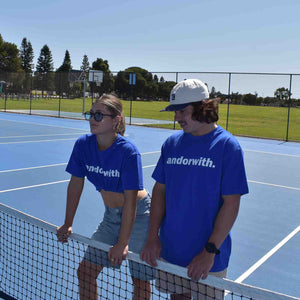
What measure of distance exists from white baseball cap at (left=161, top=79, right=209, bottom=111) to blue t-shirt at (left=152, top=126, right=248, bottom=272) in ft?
0.69

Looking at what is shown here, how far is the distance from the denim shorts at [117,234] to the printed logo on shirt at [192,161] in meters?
0.71

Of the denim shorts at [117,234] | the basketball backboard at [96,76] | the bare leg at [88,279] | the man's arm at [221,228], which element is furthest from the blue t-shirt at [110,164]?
the basketball backboard at [96,76]

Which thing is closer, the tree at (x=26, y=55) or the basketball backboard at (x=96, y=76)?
the basketball backboard at (x=96, y=76)

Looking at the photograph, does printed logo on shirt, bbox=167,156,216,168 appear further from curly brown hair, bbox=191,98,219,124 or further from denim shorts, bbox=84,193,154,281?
denim shorts, bbox=84,193,154,281

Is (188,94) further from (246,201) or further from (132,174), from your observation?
(246,201)

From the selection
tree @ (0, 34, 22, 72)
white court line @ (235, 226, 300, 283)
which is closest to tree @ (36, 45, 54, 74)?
tree @ (0, 34, 22, 72)

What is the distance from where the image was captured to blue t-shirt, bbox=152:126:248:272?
2.38 metres

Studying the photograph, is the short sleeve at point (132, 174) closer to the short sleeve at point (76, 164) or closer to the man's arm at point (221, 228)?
the short sleeve at point (76, 164)

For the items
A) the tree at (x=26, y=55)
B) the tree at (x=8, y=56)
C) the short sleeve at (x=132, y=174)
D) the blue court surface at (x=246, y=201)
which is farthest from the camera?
the tree at (x=26, y=55)

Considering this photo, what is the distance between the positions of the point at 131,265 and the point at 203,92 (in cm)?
139

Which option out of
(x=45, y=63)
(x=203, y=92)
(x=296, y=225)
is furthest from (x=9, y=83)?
(x=45, y=63)

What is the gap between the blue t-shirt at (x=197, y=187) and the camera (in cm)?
238

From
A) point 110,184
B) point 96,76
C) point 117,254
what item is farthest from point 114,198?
point 96,76

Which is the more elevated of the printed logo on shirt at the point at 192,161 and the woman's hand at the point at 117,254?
the printed logo on shirt at the point at 192,161
